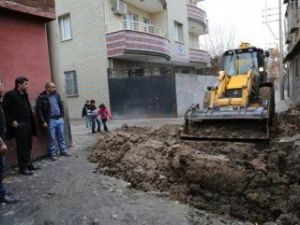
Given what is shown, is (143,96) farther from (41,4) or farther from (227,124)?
(41,4)

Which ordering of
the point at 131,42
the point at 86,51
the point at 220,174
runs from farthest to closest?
the point at 86,51
the point at 131,42
the point at 220,174

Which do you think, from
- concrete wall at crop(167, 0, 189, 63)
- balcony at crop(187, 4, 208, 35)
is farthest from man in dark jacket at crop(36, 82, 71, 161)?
balcony at crop(187, 4, 208, 35)

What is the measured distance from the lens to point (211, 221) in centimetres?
523

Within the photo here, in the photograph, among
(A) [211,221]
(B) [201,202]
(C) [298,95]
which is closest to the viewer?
(A) [211,221]

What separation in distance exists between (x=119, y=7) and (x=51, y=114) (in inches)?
517

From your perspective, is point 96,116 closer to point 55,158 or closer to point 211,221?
point 55,158

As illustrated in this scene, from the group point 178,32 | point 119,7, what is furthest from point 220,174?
point 178,32

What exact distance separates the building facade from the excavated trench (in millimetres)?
2148

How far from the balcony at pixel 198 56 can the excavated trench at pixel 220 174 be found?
67.4ft

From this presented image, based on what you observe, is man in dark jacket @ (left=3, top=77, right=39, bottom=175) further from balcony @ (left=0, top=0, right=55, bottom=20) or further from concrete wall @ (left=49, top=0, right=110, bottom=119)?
concrete wall @ (left=49, top=0, right=110, bottom=119)

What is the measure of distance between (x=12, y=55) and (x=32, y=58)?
0.65 m

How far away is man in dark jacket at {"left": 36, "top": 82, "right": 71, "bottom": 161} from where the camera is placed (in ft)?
27.5

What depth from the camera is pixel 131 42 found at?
62.7 feet

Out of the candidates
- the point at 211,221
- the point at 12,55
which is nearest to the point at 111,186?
the point at 211,221
